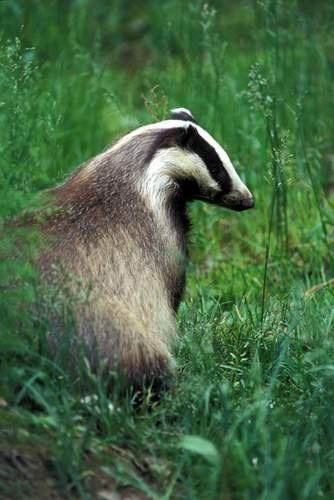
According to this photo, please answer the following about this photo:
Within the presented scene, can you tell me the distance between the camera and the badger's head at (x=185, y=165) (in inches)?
178

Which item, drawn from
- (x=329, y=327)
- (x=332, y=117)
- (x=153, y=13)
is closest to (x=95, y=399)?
(x=329, y=327)

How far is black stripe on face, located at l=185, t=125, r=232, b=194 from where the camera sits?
4582 millimetres

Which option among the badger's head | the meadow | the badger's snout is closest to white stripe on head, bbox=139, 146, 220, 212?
the badger's head

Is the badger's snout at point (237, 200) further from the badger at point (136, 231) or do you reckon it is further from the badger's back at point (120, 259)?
the badger's back at point (120, 259)

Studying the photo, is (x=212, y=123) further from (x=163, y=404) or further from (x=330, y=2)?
(x=163, y=404)

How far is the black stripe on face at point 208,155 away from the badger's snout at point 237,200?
7 cm

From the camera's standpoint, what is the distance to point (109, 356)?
13.3 ft

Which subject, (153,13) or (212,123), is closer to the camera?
(212,123)

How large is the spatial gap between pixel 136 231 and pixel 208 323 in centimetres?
66

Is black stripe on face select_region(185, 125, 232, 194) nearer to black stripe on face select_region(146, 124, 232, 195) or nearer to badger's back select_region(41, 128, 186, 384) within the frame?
black stripe on face select_region(146, 124, 232, 195)

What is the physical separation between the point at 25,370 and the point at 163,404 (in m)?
0.49

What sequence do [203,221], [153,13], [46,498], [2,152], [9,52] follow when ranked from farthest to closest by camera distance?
[153,13], [203,221], [9,52], [2,152], [46,498]

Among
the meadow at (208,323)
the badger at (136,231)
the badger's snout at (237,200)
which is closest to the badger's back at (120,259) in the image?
the badger at (136,231)

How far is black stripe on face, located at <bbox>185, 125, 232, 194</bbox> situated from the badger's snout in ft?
0.24
